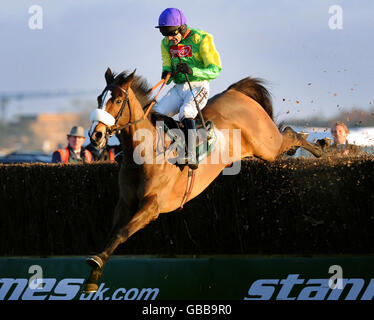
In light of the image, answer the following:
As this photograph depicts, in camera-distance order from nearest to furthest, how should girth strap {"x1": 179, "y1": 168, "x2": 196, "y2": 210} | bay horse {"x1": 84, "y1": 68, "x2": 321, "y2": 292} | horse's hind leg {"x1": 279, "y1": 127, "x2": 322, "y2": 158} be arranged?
bay horse {"x1": 84, "y1": 68, "x2": 321, "y2": 292} < girth strap {"x1": 179, "y1": 168, "x2": 196, "y2": 210} < horse's hind leg {"x1": 279, "y1": 127, "x2": 322, "y2": 158}

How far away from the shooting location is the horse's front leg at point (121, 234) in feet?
16.3

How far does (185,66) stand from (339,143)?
8.93 ft

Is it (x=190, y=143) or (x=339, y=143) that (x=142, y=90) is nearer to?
(x=190, y=143)

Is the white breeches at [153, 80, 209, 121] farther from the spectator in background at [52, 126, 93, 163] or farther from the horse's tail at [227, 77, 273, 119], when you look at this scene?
the spectator in background at [52, 126, 93, 163]

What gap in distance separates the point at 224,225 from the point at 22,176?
230 centimetres

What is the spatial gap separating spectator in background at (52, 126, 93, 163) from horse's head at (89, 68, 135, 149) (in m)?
3.40

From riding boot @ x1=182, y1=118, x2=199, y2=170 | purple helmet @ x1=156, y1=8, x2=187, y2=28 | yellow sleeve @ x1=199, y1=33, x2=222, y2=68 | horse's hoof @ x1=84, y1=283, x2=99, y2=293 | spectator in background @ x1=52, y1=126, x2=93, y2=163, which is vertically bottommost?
horse's hoof @ x1=84, y1=283, x2=99, y2=293

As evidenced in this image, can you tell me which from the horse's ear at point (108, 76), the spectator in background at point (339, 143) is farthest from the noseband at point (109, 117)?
the spectator in background at point (339, 143)

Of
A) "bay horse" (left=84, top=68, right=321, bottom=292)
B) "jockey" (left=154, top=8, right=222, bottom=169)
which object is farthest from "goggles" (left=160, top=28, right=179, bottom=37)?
"bay horse" (left=84, top=68, right=321, bottom=292)

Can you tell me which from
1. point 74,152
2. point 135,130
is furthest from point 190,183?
point 74,152

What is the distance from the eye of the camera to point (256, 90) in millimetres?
7246

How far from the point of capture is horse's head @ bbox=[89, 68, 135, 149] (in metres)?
4.95

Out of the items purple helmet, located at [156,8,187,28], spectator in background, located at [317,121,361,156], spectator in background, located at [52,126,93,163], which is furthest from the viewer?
spectator in background, located at [52,126,93,163]
